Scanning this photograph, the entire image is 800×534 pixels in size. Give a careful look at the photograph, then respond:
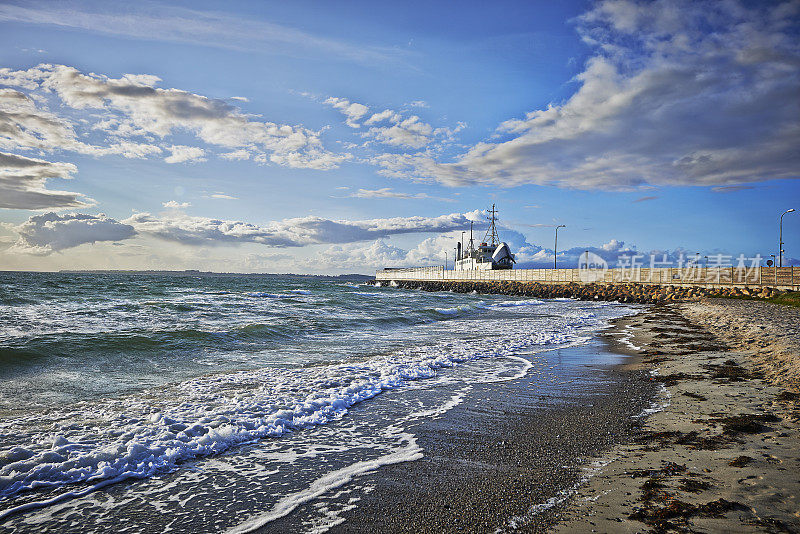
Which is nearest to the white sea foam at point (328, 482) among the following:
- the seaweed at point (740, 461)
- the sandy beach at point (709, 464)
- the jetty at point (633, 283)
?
the sandy beach at point (709, 464)

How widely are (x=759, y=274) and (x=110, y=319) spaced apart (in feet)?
157

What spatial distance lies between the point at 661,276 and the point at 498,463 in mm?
53096

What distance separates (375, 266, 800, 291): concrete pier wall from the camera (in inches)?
1436

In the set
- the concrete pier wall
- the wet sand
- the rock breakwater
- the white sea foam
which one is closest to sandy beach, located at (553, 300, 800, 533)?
the wet sand

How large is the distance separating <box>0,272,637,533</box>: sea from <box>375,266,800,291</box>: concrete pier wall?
A: 32.3 meters

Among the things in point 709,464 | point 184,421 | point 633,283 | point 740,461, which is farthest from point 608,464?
point 633,283

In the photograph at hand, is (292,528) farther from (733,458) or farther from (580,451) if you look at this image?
(733,458)

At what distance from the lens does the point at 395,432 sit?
5.82 m

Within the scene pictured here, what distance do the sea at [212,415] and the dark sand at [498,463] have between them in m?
0.32

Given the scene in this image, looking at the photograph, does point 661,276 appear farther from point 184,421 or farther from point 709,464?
point 184,421

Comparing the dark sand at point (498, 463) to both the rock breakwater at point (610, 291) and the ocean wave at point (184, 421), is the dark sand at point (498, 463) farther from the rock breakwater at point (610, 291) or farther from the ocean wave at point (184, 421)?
the rock breakwater at point (610, 291)

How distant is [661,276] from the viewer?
49312mm

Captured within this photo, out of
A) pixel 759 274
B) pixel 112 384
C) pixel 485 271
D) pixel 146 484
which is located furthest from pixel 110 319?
pixel 485 271

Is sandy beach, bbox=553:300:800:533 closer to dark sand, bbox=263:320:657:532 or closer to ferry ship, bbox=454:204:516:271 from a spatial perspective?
dark sand, bbox=263:320:657:532
